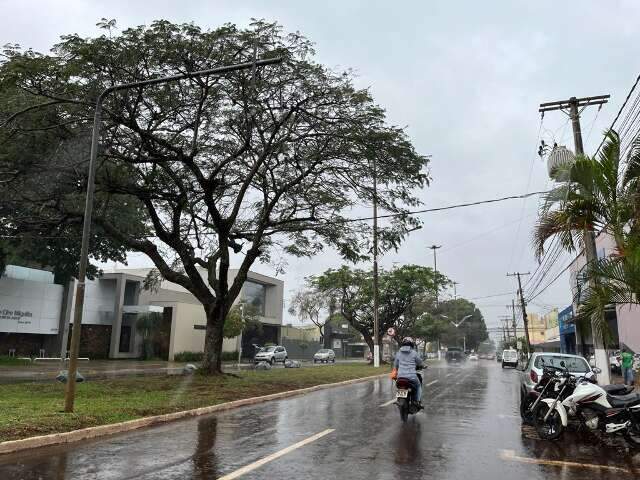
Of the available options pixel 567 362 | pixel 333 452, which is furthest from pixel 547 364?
pixel 333 452

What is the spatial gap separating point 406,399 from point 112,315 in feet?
128

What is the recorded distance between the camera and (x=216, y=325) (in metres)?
21.4

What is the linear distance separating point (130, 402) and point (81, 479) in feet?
22.8

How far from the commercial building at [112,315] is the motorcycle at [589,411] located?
2490cm

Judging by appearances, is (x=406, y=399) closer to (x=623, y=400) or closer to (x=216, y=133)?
(x=623, y=400)

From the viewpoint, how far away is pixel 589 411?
9.43 metres

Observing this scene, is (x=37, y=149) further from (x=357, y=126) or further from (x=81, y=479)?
(x=81, y=479)

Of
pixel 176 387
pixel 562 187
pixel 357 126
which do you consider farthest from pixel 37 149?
pixel 562 187

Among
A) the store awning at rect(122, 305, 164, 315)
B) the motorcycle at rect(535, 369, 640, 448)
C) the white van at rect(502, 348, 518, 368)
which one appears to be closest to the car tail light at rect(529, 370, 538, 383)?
the motorcycle at rect(535, 369, 640, 448)

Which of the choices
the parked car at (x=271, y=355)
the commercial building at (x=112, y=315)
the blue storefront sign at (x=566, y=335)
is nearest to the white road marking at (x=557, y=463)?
the commercial building at (x=112, y=315)

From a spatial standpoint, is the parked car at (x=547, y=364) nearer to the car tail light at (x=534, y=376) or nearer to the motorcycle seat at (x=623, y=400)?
the car tail light at (x=534, y=376)

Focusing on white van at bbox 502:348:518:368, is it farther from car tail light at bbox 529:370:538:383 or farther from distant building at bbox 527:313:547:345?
distant building at bbox 527:313:547:345

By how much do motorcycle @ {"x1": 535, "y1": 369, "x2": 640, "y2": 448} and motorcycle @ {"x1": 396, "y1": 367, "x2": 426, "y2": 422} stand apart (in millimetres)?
2624

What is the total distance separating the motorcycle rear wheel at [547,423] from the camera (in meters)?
9.46
